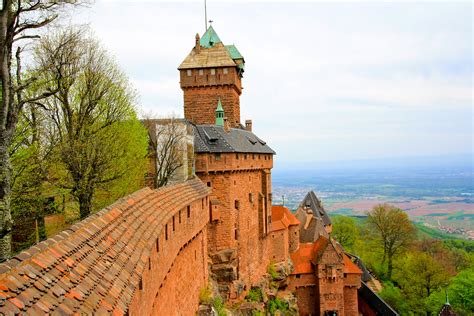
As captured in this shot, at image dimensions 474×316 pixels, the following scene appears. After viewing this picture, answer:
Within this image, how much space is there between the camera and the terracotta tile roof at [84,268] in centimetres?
399

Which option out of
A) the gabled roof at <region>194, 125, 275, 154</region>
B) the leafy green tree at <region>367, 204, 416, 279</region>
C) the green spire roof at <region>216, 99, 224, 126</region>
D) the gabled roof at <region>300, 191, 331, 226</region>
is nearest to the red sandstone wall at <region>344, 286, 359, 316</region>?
the gabled roof at <region>300, 191, 331, 226</region>

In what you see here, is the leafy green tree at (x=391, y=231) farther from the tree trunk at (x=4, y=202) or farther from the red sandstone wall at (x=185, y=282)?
the tree trunk at (x=4, y=202)

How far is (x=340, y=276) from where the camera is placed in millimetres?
34719

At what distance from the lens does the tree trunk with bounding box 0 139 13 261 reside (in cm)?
1044

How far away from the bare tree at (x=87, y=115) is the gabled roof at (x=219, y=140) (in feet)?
17.8

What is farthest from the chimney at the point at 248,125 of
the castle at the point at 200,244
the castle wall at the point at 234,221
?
the castle wall at the point at 234,221

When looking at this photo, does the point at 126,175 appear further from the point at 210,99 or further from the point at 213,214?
the point at 210,99

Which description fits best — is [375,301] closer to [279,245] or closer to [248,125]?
[279,245]

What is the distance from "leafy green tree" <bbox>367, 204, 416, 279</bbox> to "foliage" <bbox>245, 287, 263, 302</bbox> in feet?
98.3

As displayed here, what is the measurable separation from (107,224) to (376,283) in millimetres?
48440

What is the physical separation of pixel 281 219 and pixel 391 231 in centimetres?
2479

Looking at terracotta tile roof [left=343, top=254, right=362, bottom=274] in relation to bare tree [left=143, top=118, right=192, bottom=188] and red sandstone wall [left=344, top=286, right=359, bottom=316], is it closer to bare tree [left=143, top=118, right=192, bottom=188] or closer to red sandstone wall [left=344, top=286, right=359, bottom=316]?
red sandstone wall [left=344, top=286, right=359, bottom=316]

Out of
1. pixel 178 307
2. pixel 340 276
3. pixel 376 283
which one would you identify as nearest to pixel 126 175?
pixel 178 307

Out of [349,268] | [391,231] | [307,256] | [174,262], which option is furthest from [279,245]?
[391,231]
